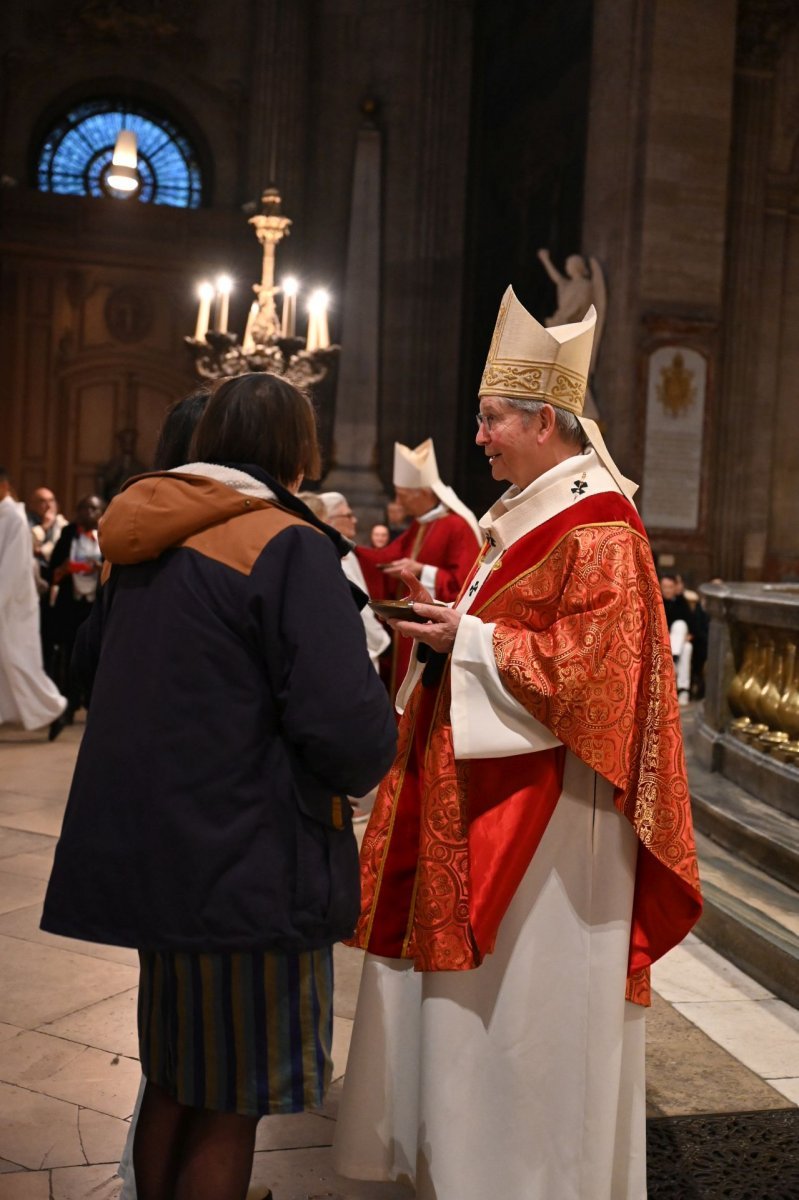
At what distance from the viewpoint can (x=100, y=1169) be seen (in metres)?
2.67

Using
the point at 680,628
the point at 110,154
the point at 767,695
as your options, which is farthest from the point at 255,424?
the point at 110,154

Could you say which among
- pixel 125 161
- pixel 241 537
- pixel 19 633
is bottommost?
pixel 19 633

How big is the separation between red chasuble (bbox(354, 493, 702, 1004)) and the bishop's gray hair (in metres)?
0.18

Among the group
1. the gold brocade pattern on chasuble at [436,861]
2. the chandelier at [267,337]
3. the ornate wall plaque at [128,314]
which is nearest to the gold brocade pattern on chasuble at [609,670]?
the gold brocade pattern on chasuble at [436,861]

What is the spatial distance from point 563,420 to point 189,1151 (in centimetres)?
157

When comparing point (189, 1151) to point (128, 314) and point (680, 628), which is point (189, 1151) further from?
point (128, 314)

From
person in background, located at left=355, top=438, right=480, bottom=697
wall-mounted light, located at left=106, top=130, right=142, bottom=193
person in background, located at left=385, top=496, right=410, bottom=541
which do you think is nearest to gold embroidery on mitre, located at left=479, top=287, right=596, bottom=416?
person in background, located at left=355, top=438, right=480, bottom=697

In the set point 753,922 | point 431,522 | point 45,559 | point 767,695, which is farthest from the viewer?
point 45,559

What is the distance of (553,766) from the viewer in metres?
2.45

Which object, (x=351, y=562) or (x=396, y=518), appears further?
(x=396, y=518)

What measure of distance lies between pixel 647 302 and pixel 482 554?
11232 millimetres

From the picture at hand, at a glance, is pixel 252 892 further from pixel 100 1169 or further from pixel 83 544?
pixel 83 544

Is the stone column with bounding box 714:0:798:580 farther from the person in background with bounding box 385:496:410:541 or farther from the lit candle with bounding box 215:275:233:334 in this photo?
the lit candle with bounding box 215:275:233:334

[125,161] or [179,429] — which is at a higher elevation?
[125,161]
